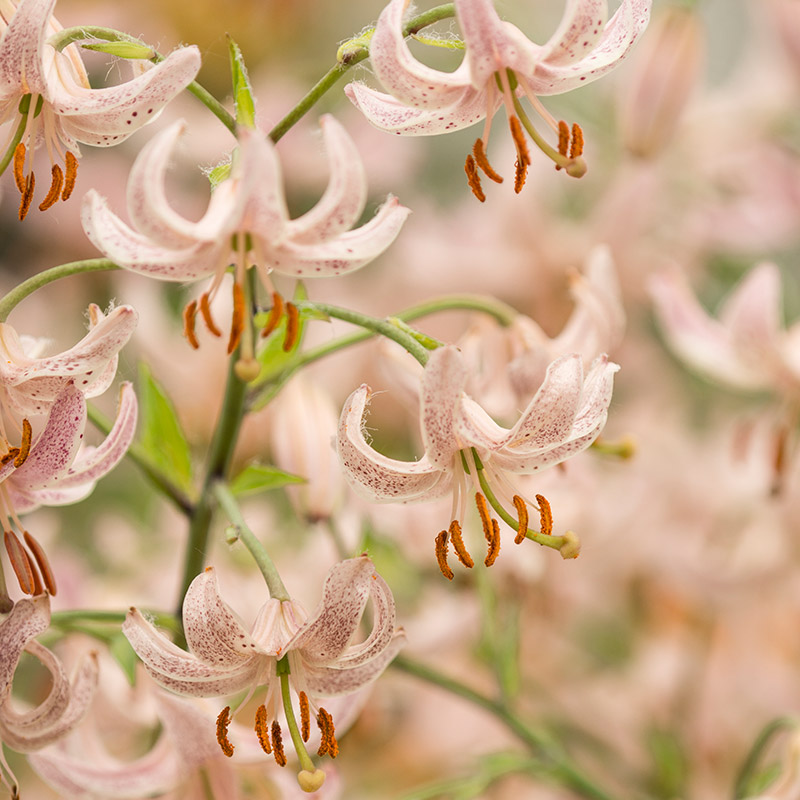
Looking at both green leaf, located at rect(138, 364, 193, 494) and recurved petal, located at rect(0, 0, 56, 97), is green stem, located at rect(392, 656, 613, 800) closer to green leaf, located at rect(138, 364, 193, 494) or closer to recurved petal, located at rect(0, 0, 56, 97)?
green leaf, located at rect(138, 364, 193, 494)

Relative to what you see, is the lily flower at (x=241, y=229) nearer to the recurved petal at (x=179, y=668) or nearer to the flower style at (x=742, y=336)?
the recurved petal at (x=179, y=668)

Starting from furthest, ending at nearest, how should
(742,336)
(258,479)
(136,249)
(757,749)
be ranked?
(742,336), (757,749), (258,479), (136,249)

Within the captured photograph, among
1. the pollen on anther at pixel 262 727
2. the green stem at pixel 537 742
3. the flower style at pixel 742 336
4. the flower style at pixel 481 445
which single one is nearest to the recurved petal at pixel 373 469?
the flower style at pixel 481 445

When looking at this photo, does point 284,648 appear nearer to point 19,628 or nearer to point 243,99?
point 19,628

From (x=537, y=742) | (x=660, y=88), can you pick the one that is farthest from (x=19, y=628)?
(x=660, y=88)

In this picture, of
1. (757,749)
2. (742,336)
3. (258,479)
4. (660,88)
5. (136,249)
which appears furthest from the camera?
(660,88)

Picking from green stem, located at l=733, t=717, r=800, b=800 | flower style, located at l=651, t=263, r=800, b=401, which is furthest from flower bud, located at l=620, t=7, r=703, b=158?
green stem, located at l=733, t=717, r=800, b=800
